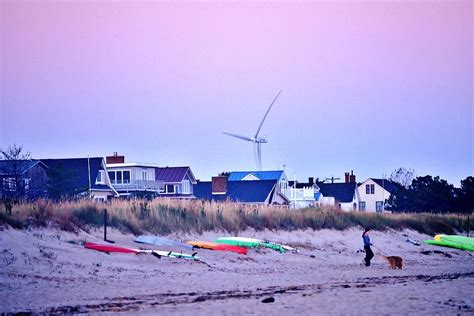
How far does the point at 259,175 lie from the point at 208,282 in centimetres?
6215

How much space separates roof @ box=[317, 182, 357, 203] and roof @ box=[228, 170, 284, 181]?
42.6 feet

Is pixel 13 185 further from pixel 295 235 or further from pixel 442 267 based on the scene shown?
pixel 442 267

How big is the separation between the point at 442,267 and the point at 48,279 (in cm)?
1616

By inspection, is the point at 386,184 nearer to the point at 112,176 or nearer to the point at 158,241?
the point at 112,176

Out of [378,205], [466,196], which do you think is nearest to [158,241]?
[466,196]

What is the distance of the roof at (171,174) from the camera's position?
78750 millimetres

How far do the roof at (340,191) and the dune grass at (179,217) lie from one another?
1885 inches

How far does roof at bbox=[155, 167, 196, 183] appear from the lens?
7875 cm

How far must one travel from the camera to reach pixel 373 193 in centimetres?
9838

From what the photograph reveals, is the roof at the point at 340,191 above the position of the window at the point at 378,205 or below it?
above

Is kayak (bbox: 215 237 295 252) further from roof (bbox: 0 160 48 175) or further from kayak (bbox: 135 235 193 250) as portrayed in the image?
roof (bbox: 0 160 48 175)

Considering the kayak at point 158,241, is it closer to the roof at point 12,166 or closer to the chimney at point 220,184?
the roof at point 12,166

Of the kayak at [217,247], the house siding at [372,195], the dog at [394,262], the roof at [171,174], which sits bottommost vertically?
the dog at [394,262]

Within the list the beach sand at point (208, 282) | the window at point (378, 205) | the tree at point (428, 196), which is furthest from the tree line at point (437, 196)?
the beach sand at point (208, 282)
